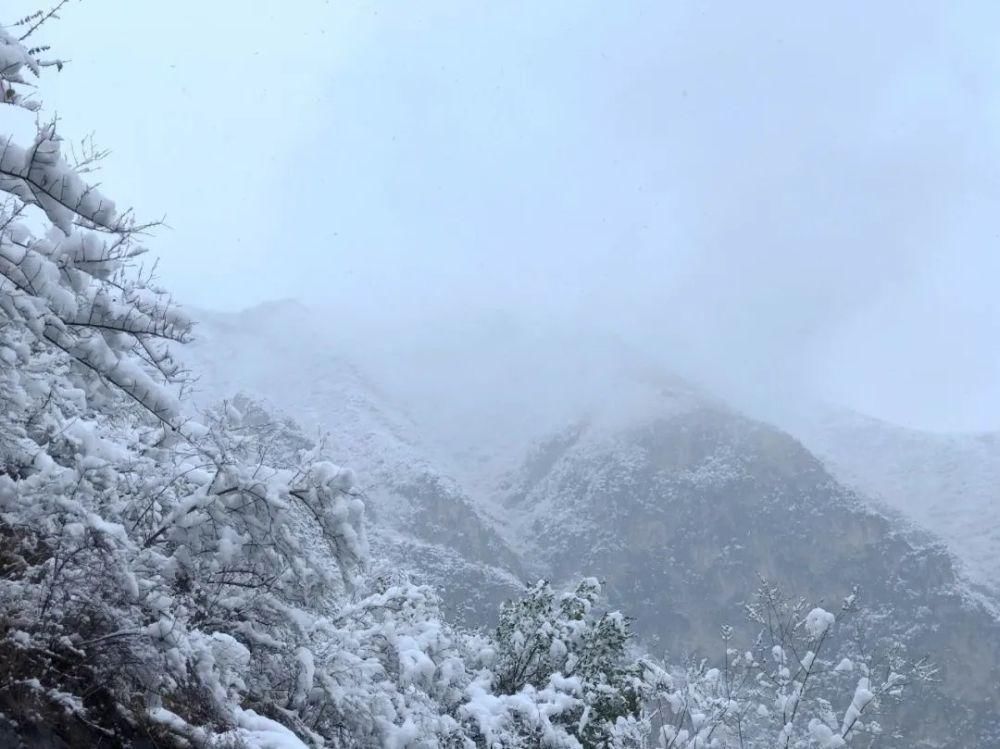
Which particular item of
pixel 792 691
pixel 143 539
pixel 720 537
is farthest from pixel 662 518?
pixel 143 539

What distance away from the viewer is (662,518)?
12406cm

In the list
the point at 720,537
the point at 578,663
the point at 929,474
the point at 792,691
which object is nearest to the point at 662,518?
the point at 720,537

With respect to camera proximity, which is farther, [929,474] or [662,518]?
[929,474]

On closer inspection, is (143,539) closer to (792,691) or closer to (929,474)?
(792,691)

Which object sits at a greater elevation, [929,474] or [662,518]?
[929,474]

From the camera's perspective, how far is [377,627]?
6.12 m

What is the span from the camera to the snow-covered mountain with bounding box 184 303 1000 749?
332ft

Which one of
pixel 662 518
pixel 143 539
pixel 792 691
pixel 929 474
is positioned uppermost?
pixel 929 474

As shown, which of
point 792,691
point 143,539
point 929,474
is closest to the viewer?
point 143,539

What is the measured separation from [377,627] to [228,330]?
15428cm

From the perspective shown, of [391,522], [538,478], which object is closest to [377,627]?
[391,522]

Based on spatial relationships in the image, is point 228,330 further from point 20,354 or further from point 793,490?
point 20,354

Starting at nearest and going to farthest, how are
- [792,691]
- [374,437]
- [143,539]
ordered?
[143,539] < [792,691] < [374,437]

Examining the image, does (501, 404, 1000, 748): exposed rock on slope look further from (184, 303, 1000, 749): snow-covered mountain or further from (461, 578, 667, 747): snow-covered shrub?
(461, 578, 667, 747): snow-covered shrub
